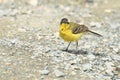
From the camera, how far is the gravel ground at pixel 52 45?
34.6 ft

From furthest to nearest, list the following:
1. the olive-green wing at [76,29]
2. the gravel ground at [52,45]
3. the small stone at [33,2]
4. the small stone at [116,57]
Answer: the small stone at [33,2] → the small stone at [116,57] → the olive-green wing at [76,29] → the gravel ground at [52,45]

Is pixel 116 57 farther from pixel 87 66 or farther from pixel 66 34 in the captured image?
pixel 66 34

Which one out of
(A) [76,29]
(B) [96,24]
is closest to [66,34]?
(A) [76,29]

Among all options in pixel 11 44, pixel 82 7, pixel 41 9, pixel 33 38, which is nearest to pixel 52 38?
pixel 33 38

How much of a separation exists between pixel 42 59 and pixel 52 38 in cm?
201

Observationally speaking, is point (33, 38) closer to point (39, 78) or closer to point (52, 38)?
point (52, 38)

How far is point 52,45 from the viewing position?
1239 centimetres

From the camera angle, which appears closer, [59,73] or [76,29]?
[59,73]

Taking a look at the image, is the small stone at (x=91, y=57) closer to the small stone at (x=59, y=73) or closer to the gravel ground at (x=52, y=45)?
the gravel ground at (x=52, y=45)

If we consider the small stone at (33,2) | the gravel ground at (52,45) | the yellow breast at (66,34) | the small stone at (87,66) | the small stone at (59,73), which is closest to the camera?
the small stone at (59,73)

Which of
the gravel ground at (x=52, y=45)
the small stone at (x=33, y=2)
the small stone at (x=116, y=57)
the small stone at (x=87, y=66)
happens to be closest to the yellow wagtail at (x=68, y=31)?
the gravel ground at (x=52, y=45)

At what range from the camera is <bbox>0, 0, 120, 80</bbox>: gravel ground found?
10547 mm

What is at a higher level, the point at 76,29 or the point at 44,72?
the point at 76,29

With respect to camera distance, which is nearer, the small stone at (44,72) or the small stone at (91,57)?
the small stone at (44,72)
